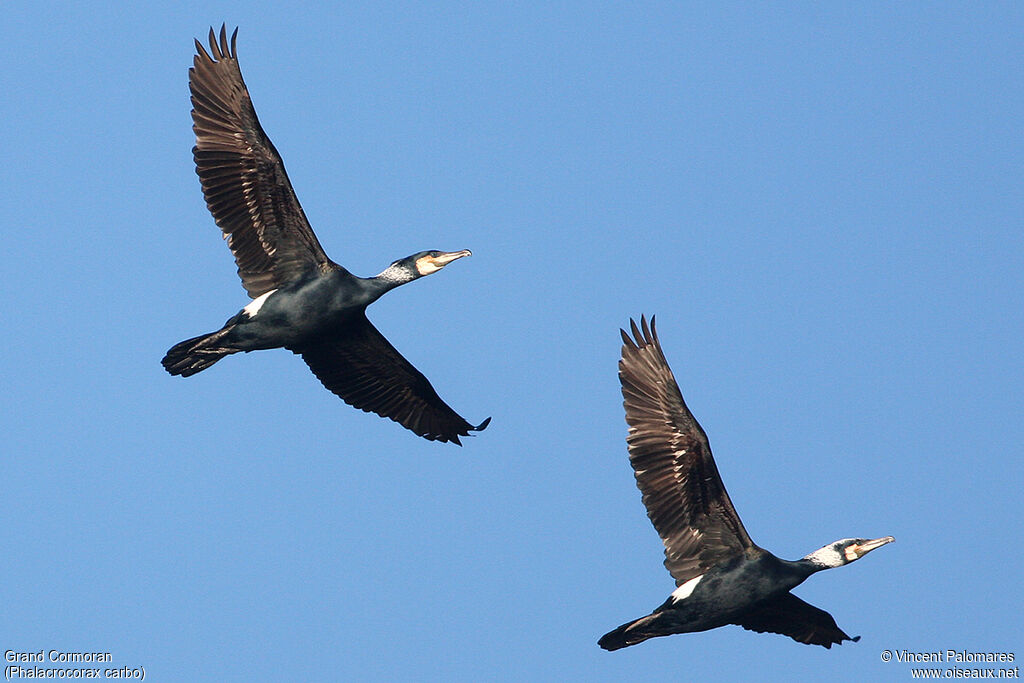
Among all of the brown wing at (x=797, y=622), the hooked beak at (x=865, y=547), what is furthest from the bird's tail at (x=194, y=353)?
the hooked beak at (x=865, y=547)

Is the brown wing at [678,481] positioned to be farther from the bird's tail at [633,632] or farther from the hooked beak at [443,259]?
the hooked beak at [443,259]

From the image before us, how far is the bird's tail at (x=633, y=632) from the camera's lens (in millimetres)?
20375

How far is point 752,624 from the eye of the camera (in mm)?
21500

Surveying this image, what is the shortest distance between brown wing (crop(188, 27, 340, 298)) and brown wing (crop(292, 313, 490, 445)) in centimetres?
153

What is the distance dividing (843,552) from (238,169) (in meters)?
8.23

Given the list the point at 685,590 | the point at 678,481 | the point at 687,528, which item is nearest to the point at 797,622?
the point at 685,590

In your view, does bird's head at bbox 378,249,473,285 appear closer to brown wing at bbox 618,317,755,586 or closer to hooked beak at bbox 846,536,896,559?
brown wing at bbox 618,317,755,586

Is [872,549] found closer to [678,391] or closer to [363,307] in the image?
[678,391]

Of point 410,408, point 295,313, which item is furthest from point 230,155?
point 410,408

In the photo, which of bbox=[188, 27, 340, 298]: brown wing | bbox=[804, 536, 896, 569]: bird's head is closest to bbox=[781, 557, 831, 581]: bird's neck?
bbox=[804, 536, 896, 569]: bird's head

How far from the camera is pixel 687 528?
20.5 metres

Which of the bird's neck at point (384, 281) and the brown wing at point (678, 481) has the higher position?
the bird's neck at point (384, 281)

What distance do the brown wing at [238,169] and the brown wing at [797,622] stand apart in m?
6.68

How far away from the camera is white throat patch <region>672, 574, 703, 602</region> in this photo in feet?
66.9
